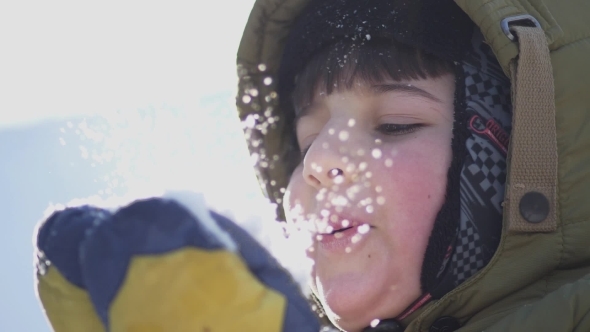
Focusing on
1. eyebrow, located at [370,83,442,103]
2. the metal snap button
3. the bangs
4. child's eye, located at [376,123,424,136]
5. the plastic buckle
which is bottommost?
the metal snap button

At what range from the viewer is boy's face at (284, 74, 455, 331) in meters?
1.34

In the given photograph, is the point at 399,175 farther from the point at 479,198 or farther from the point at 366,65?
the point at 366,65

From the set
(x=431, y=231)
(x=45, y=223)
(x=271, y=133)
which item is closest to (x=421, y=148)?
(x=431, y=231)

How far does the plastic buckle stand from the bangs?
15cm

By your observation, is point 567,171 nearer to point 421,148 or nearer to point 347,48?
point 421,148

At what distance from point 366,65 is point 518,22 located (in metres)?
0.32

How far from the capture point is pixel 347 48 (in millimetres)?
1547

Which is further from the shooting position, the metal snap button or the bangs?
the bangs

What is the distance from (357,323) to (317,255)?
16 centimetres

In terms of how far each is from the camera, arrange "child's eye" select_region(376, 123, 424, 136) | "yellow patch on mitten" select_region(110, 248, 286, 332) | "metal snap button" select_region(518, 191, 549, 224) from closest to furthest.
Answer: "yellow patch on mitten" select_region(110, 248, 286, 332)
"metal snap button" select_region(518, 191, 549, 224)
"child's eye" select_region(376, 123, 424, 136)

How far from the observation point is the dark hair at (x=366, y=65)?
1.45 meters

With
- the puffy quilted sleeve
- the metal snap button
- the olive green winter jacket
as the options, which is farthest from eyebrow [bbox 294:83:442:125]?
the puffy quilted sleeve

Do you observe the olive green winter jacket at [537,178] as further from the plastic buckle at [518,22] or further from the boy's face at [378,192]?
the boy's face at [378,192]

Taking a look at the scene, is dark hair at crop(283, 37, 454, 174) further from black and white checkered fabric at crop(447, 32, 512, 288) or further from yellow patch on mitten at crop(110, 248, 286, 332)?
yellow patch on mitten at crop(110, 248, 286, 332)
